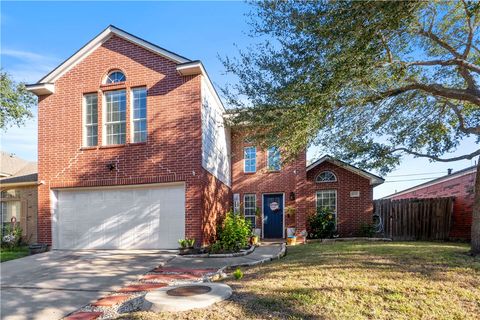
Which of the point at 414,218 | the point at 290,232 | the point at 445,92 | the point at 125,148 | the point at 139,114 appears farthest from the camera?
the point at 414,218

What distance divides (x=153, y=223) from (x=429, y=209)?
12.0 metres

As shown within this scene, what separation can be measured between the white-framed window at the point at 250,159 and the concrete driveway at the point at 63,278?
6.87m

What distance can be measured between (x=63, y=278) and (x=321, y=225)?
10.9 meters

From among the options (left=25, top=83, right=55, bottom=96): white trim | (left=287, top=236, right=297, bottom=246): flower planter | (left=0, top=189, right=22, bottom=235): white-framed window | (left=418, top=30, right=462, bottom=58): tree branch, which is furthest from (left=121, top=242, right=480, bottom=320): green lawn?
(left=0, top=189, right=22, bottom=235): white-framed window

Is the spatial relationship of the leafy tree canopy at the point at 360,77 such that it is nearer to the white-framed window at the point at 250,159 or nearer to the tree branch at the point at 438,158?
the tree branch at the point at 438,158

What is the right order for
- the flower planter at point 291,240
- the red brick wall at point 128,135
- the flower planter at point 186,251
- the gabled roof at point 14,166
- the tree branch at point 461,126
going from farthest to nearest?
1. the gabled roof at point 14,166
2. the flower planter at point 291,240
3. the red brick wall at point 128,135
4. the flower planter at point 186,251
5. the tree branch at point 461,126

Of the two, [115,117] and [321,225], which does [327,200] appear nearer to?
[321,225]

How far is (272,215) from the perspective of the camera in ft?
50.3

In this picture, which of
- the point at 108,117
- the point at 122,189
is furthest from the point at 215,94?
the point at 122,189

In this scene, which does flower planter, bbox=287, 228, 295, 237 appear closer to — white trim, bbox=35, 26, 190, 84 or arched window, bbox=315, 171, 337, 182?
arched window, bbox=315, 171, 337, 182

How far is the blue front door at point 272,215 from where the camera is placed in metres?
15.2

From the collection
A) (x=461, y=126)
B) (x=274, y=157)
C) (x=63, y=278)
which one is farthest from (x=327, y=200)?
(x=63, y=278)

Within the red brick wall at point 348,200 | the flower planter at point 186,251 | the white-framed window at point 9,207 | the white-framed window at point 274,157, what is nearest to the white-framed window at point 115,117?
the flower planter at point 186,251

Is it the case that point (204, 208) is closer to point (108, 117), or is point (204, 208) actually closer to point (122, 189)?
Result: point (122, 189)
